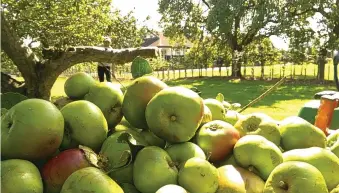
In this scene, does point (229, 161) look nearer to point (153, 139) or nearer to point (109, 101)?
point (153, 139)

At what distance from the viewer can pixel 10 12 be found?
9.60 m

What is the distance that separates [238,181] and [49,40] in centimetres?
1041

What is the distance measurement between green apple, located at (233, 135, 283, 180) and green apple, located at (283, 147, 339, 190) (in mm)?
94

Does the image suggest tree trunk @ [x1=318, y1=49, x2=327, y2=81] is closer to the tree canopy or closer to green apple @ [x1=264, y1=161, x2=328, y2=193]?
the tree canopy

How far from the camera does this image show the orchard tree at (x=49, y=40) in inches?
135

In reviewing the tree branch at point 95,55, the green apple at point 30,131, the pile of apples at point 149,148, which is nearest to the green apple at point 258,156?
the pile of apples at point 149,148

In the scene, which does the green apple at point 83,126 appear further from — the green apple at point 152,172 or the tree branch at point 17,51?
the tree branch at point 17,51

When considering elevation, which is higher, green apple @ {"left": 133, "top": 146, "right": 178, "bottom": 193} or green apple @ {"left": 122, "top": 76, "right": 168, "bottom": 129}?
green apple @ {"left": 122, "top": 76, "right": 168, "bottom": 129}

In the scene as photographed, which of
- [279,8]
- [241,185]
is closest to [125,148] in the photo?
[241,185]

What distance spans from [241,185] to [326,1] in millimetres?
21055

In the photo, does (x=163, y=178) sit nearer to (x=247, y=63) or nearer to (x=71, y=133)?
(x=71, y=133)

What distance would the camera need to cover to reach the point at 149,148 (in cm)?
156

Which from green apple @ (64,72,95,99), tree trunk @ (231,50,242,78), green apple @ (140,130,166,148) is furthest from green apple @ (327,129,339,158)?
tree trunk @ (231,50,242,78)

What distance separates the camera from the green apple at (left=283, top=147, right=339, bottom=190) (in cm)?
163
